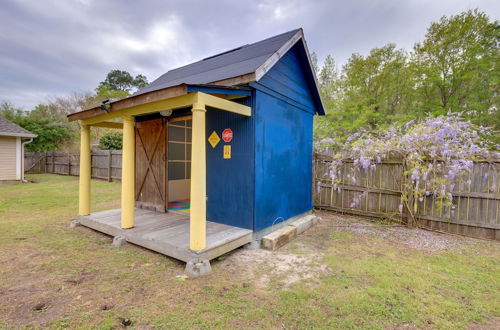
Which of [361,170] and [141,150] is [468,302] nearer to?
[361,170]

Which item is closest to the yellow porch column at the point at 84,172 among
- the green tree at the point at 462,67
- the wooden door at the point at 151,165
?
the wooden door at the point at 151,165

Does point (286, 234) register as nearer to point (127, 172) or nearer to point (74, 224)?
point (127, 172)

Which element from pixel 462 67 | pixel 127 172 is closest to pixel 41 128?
pixel 127 172

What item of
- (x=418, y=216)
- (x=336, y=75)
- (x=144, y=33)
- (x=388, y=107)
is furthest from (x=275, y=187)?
(x=336, y=75)

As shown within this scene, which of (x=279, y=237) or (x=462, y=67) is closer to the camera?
(x=279, y=237)

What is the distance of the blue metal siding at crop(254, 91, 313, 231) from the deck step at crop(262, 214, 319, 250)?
20cm

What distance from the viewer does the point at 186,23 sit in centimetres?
938

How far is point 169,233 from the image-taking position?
365 cm

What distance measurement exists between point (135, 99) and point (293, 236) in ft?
11.7

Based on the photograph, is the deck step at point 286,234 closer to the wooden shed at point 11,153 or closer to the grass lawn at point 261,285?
the grass lawn at point 261,285

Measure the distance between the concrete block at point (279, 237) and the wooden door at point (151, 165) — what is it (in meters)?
2.50

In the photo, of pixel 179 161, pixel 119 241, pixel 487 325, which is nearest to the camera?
→ pixel 487 325

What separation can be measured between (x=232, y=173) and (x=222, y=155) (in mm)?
386

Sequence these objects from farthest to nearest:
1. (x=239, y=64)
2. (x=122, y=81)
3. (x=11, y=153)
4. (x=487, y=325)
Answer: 1. (x=122, y=81)
2. (x=11, y=153)
3. (x=239, y=64)
4. (x=487, y=325)
